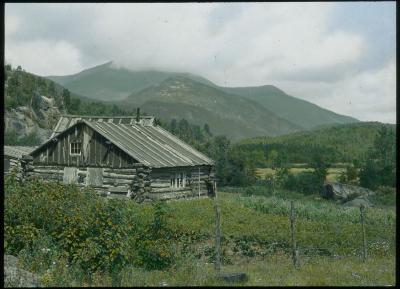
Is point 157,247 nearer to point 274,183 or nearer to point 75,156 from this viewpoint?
point 75,156

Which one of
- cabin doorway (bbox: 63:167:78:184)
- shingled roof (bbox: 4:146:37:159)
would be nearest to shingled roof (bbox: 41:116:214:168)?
cabin doorway (bbox: 63:167:78:184)

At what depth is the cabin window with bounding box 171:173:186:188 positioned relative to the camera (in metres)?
32.8

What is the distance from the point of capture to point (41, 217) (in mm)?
11617

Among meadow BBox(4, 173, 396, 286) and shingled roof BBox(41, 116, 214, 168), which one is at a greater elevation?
shingled roof BBox(41, 116, 214, 168)

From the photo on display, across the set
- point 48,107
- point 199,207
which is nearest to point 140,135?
point 199,207

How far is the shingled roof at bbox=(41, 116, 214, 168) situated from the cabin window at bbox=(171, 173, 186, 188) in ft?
2.67

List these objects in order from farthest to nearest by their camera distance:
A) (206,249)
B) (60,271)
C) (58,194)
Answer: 1. (206,249)
2. (58,194)
3. (60,271)

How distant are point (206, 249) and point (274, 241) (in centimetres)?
315

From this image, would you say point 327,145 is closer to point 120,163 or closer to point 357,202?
point 357,202

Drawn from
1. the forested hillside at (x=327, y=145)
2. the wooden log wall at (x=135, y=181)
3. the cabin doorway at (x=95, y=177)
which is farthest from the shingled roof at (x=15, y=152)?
the forested hillside at (x=327, y=145)

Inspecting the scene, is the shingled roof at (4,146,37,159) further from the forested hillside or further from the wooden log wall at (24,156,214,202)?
the forested hillside

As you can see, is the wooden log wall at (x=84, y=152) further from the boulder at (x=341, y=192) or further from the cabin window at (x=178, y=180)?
the boulder at (x=341, y=192)

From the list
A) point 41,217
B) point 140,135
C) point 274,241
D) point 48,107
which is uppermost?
point 48,107

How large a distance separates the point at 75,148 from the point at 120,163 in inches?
146
